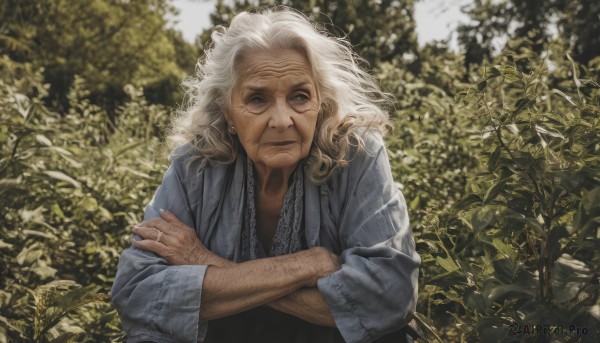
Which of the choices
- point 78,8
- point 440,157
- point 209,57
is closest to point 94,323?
point 209,57

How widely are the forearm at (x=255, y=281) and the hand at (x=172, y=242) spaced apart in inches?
4.8

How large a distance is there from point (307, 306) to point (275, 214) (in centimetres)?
51

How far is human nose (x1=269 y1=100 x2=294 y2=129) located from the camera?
92.7 inches

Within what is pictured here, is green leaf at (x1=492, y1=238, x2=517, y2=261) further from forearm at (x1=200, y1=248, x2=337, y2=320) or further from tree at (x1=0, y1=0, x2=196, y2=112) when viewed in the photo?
tree at (x1=0, y1=0, x2=196, y2=112)

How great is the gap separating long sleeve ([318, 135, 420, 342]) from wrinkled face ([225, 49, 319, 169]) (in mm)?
266

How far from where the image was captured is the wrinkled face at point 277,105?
2.38m

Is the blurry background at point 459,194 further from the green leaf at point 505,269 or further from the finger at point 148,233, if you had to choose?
the finger at point 148,233

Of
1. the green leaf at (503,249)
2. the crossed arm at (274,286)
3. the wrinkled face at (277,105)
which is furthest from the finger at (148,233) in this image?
the green leaf at (503,249)

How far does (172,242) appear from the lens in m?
2.38

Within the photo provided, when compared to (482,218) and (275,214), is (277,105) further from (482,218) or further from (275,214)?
(482,218)

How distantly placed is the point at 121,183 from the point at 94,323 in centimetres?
112

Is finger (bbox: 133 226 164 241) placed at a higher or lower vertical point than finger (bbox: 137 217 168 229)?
lower

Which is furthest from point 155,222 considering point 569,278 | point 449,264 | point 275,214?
point 569,278

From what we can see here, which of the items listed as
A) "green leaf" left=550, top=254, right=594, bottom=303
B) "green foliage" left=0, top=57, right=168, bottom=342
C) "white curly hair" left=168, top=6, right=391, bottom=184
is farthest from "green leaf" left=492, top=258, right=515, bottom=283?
"green foliage" left=0, top=57, right=168, bottom=342
